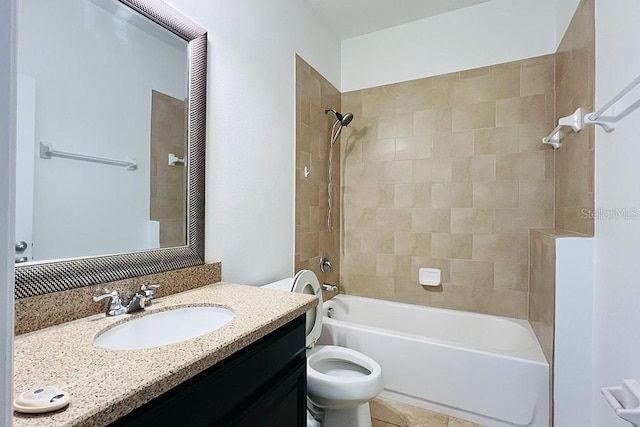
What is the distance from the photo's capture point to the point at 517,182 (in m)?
2.16

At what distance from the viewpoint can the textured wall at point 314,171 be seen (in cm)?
213

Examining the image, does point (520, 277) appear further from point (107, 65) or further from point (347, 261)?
point (107, 65)

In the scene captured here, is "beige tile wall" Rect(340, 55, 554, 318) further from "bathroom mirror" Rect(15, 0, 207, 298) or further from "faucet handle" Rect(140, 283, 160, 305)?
"faucet handle" Rect(140, 283, 160, 305)

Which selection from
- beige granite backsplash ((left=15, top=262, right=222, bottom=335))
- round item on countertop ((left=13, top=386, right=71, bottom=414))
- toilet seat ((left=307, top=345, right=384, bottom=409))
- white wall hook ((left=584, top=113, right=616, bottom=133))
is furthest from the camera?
toilet seat ((left=307, top=345, right=384, bottom=409))

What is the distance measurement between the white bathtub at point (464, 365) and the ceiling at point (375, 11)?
2282mm

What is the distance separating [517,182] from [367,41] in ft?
5.51

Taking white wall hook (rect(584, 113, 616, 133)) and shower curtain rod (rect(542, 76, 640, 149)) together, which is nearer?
shower curtain rod (rect(542, 76, 640, 149))

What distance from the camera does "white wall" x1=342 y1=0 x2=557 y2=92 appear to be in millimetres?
→ 2109

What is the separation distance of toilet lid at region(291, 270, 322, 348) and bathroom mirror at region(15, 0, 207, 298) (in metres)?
0.56

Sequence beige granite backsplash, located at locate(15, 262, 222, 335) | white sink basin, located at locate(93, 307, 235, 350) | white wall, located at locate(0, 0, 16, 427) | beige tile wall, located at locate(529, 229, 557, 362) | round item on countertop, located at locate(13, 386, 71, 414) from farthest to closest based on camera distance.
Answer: beige tile wall, located at locate(529, 229, 557, 362), white sink basin, located at locate(93, 307, 235, 350), beige granite backsplash, located at locate(15, 262, 222, 335), round item on countertop, located at locate(13, 386, 71, 414), white wall, located at locate(0, 0, 16, 427)

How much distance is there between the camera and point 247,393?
2.79 feet

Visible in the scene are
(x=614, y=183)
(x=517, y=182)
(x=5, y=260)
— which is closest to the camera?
(x=5, y=260)

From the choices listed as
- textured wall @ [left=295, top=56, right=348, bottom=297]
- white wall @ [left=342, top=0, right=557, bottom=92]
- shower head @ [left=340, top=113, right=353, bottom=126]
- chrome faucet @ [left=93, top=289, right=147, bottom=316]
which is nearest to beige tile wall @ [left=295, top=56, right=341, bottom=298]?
textured wall @ [left=295, top=56, right=348, bottom=297]

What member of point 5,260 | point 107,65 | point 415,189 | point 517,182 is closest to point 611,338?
point 517,182
